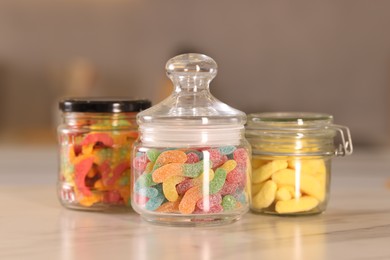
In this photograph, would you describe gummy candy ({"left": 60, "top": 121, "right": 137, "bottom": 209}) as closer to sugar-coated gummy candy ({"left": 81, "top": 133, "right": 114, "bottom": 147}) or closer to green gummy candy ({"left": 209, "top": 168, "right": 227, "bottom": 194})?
sugar-coated gummy candy ({"left": 81, "top": 133, "right": 114, "bottom": 147})

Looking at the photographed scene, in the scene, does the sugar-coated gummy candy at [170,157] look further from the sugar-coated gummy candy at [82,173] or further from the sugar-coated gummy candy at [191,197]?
the sugar-coated gummy candy at [82,173]

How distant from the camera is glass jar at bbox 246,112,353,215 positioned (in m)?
1.10

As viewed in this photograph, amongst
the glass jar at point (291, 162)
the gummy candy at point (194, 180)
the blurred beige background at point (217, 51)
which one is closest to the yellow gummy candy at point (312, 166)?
the glass jar at point (291, 162)

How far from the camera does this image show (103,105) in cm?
116

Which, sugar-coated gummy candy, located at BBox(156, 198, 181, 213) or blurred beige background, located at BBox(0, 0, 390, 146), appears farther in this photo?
blurred beige background, located at BBox(0, 0, 390, 146)

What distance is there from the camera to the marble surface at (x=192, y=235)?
87 cm

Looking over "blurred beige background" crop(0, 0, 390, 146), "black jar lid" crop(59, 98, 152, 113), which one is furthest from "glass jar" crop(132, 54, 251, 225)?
"blurred beige background" crop(0, 0, 390, 146)

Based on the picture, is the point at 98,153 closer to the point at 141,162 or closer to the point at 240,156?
the point at 141,162

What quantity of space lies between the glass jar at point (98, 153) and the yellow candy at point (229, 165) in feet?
0.65

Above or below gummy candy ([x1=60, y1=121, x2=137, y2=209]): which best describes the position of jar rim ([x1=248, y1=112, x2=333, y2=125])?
above

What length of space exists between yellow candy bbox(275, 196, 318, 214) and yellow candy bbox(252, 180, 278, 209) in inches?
0.6

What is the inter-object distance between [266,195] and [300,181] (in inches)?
2.1

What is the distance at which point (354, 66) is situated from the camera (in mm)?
3361

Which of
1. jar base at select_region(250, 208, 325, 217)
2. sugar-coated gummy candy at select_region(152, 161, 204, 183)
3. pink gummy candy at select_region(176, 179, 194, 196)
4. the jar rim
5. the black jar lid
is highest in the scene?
the black jar lid
